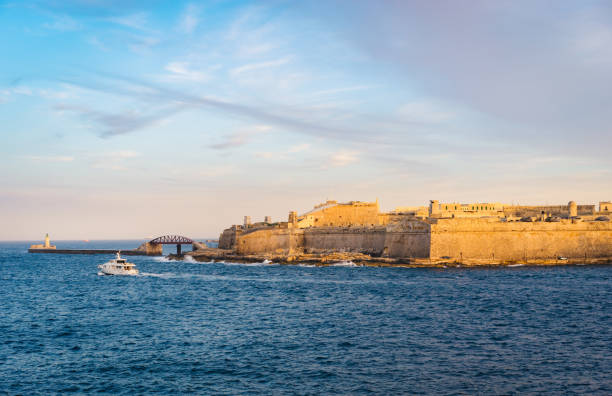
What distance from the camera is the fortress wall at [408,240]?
58781mm

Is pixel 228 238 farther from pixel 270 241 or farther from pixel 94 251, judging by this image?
pixel 94 251

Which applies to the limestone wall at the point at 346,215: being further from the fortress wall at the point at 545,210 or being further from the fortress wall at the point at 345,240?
the fortress wall at the point at 545,210

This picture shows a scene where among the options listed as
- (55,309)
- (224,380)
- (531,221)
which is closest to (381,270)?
(531,221)

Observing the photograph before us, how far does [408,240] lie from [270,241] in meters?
23.2

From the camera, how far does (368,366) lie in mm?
18828

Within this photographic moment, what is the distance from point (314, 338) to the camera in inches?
917

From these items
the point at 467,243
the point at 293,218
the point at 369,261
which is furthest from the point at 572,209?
the point at 293,218

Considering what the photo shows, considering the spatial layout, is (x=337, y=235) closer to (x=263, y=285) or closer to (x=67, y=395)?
(x=263, y=285)

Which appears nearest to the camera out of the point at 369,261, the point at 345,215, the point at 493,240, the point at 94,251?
the point at 493,240

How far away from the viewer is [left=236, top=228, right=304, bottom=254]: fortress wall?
7588 cm

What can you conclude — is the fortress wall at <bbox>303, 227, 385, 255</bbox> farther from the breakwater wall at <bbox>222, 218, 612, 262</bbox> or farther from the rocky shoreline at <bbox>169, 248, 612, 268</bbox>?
the rocky shoreline at <bbox>169, 248, 612, 268</bbox>

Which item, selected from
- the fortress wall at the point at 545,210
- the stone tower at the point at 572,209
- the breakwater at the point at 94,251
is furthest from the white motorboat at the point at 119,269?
the stone tower at the point at 572,209

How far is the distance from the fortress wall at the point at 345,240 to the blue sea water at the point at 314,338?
76.8 ft

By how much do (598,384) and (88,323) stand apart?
22631 millimetres
